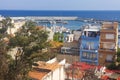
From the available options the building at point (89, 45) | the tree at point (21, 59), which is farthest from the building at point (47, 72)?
the building at point (89, 45)

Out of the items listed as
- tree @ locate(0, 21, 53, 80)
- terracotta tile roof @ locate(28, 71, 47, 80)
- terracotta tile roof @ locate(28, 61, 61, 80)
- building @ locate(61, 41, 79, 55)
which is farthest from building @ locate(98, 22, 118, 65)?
terracotta tile roof @ locate(28, 71, 47, 80)

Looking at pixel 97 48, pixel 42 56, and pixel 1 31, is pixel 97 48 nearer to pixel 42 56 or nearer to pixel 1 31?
pixel 42 56

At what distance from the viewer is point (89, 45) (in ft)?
98.8

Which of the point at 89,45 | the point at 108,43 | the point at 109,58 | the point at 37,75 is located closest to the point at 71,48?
the point at 89,45

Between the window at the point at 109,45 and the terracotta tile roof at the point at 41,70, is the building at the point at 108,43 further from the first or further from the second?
the terracotta tile roof at the point at 41,70

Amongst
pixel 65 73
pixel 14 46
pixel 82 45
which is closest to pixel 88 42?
pixel 82 45

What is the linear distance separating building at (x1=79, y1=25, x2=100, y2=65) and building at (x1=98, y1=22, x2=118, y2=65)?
57 cm

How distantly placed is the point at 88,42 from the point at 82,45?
808 mm

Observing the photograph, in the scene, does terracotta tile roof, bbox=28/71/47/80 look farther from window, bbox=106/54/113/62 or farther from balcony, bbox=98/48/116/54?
window, bbox=106/54/113/62

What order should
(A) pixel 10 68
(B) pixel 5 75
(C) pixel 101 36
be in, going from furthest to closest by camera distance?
(C) pixel 101 36, (A) pixel 10 68, (B) pixel 5 75

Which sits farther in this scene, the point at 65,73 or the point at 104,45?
the point at 104,45

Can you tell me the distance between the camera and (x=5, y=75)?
35.8 ft

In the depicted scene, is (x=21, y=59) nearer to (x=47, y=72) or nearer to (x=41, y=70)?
(x=47, y=72)

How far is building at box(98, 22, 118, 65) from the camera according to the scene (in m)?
29.3
